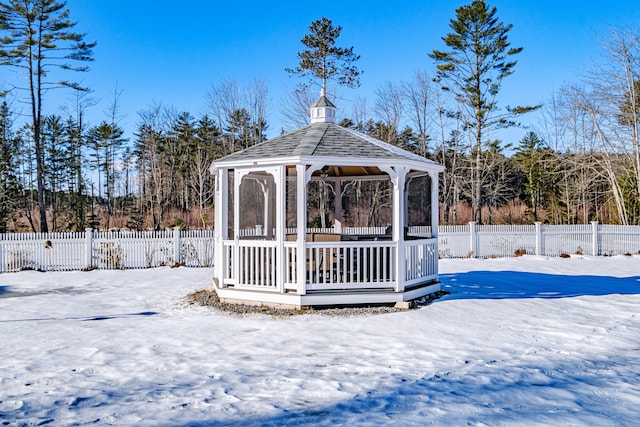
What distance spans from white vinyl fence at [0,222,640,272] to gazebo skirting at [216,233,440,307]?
11.2 feet

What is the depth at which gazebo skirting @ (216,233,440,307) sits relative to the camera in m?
7.71

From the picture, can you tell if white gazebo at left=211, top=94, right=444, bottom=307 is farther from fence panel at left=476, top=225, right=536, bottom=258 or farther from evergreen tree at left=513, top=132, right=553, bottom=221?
evergreen tree at left=513, top=132, right=553, bottom=221

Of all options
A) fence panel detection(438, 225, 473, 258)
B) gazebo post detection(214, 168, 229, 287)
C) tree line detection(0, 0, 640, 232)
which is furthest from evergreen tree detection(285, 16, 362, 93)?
gazebo post detection(214, 168, 229, 287)

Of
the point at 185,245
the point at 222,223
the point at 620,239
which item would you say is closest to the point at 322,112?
the point at 222,223

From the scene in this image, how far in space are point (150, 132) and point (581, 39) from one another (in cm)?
2637

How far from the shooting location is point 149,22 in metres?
20.5

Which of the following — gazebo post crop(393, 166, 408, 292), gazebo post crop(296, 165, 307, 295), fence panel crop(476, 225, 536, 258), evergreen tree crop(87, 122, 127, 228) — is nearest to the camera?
gazebo post crop(296, 165, 307, 295)

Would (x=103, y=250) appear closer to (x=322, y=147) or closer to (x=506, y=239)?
(x=322, y=147)

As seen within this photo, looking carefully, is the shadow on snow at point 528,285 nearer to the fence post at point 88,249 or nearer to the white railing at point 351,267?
the white railing at point 351,267

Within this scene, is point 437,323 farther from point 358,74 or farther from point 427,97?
point 427,97

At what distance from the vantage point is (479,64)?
23.4m

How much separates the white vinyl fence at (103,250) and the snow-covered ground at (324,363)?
4.49 metres

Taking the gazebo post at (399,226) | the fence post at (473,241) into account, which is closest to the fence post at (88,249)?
the gazebo post at (399,226)

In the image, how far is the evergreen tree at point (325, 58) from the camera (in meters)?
23.2
